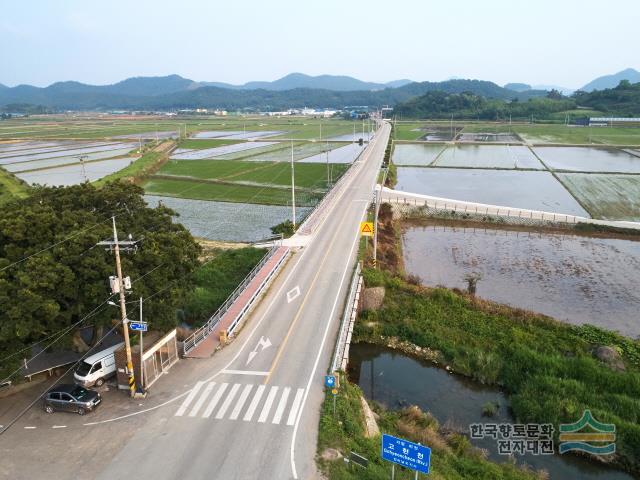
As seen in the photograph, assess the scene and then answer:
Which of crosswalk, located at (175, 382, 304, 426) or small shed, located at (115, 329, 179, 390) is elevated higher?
small shed, located at (115, 329, 179, 390)

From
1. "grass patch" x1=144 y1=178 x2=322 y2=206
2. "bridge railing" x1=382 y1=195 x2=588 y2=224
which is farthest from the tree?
"bridge railing" x1=382 y1=195 x2=588 y2=224

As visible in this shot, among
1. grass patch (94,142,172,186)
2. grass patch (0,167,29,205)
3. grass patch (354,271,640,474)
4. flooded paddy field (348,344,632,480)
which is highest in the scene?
grass patch (94,142,172,186)

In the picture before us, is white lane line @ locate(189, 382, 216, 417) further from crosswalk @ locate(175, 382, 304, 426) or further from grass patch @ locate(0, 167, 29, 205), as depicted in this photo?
grass patch @ locate(0, 167, 29, 205)

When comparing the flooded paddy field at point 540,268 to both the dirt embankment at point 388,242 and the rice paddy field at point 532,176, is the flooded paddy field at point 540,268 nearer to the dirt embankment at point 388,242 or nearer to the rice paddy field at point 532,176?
the dirt embankment at point 388,242

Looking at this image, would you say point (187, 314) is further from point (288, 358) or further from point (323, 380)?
point (323, 380)

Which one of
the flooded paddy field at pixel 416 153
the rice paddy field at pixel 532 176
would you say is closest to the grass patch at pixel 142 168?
the rice paddy field at pixel 532 176

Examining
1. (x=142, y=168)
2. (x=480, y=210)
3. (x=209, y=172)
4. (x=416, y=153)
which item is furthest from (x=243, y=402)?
(x=416, y=153)

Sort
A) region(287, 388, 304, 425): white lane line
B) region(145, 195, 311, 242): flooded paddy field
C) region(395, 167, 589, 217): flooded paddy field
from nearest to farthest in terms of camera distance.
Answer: region(287, 388, 304, 425): white lane line < region(145, 195, 311, 242): flooded paddy field < region(395, 167, 589, 217): flooded paddy field
